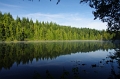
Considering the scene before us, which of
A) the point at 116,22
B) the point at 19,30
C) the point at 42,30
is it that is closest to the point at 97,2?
the point at 116,22

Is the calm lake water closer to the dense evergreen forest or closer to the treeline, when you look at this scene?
the treeline

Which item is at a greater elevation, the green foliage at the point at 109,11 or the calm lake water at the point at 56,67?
the green foliage at the point at 109,11

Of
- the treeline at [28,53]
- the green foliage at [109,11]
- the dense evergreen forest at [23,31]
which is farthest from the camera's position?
the dense evergreen forest at [23,31]

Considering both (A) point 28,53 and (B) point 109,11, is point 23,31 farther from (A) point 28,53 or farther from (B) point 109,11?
(B) point 109,11

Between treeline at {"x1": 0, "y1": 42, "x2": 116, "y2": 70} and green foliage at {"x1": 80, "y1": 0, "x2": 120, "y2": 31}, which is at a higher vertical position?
green foliage at {"x1": 80, "y1": 0, "x2": 120, "y2": 31}

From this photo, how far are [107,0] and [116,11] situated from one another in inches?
56.1

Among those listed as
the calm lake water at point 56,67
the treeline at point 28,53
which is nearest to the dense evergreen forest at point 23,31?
the treeline at point 28,53

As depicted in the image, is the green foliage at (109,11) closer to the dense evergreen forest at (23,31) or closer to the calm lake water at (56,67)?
the calm lake water at (56,67)

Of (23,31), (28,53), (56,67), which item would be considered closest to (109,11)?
(56,67)

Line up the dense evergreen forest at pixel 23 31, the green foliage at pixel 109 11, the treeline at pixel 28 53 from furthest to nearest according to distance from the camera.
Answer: the dense evergreen forest at pixel 23 31 → the treeline at pixel 28 53 → the green foliage at pixel 109 11

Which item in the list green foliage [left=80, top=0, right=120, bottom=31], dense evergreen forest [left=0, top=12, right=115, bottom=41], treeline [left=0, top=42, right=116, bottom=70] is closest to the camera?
green foliage [left=80, top=0, right=120, bottom=31]

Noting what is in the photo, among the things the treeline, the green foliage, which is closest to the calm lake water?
the treeline

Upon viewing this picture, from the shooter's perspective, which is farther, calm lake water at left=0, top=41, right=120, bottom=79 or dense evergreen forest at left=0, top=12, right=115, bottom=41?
dense evergreen forest at left=0, top=12, right=115, bottom=41

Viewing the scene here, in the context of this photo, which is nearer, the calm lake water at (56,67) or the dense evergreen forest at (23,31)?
the calm lake water at (56,67)
